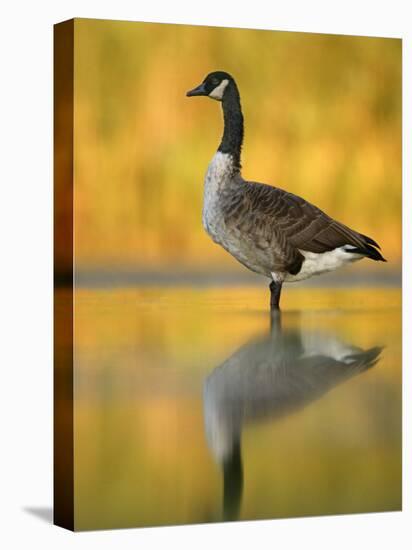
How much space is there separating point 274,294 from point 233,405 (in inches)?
36.1

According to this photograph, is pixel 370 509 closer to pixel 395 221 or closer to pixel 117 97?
pixel 395 221

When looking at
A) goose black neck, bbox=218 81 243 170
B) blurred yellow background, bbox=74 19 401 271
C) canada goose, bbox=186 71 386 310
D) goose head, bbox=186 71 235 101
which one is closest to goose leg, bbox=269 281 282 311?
canada goose, bbox=186 71 386 310

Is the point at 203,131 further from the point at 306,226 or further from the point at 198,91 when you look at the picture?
the point at 306,226

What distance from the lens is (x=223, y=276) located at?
32.2 feet

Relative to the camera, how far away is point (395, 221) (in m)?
10.2

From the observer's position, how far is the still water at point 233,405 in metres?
9.13

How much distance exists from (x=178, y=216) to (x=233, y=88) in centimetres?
94

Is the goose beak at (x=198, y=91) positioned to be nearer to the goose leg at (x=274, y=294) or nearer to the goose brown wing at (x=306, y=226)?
the goose brown wing at (x=306, y=226)

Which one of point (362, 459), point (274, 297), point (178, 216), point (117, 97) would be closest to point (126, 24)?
point (117, 97)

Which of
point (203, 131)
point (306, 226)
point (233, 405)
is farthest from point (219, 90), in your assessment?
point (233, 405)

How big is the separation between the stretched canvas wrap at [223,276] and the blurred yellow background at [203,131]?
0.04 ft

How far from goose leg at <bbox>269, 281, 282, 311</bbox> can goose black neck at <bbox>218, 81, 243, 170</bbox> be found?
90 cm

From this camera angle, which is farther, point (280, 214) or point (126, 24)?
point (280, 214)

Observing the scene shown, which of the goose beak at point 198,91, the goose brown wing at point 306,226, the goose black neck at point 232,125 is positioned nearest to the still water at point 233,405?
the goose brown wing at point 306,226
